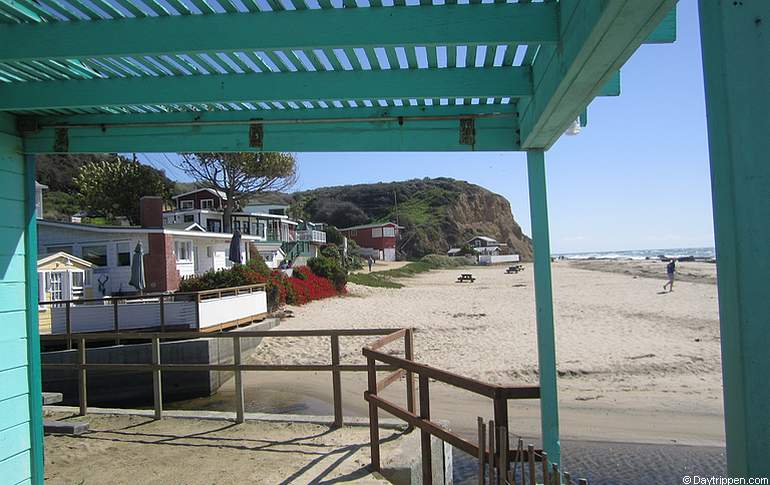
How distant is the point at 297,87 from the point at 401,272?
48.3 m

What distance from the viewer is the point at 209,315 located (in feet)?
47.8

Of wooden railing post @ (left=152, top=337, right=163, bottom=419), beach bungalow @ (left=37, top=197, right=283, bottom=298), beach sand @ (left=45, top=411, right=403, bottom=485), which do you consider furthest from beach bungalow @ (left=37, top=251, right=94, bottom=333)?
beach sand @ (left=45, top=411, right=403, bottom=485)

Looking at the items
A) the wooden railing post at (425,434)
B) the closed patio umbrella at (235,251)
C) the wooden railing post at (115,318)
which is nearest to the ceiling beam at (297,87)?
the wooden railing post at (425,434)

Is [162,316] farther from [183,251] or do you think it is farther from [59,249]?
[183,251]

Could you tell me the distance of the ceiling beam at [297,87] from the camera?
3369mm

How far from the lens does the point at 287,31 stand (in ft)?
9.05

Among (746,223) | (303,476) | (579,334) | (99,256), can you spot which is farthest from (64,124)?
(99,256)

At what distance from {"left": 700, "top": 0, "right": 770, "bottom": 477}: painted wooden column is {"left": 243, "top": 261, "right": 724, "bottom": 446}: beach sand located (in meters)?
7.89

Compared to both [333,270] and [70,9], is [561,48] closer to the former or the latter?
[70,9]

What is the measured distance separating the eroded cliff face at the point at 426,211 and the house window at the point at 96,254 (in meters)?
70.7

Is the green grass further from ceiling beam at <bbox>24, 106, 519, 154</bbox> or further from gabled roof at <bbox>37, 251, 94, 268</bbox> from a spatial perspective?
ceiling beam at <bbox>24, 106, 519, 154</bbox>

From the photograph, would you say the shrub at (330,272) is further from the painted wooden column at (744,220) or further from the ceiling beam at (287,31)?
the painted wooden column at (744,220)

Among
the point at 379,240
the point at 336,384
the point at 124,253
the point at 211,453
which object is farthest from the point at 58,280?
the point at 379,240

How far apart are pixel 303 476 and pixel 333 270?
25.9 m
